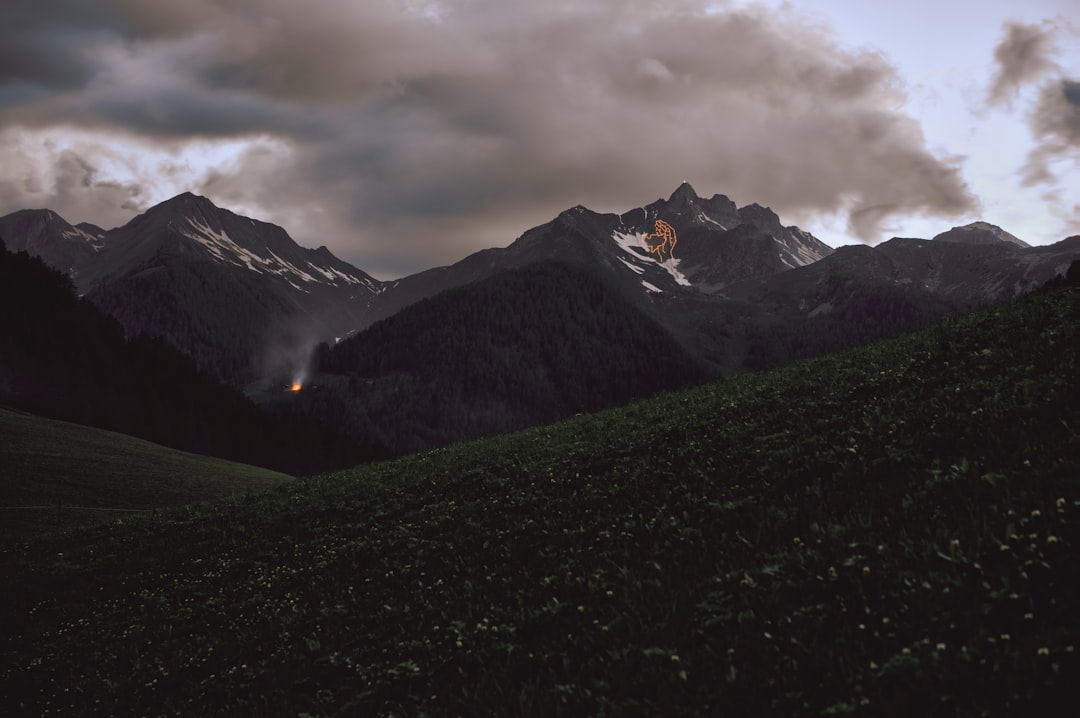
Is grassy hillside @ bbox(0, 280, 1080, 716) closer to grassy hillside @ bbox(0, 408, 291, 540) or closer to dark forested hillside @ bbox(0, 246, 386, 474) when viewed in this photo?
grassy hillside @ bbox(0, 408, 291, 540)

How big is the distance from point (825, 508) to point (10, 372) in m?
145

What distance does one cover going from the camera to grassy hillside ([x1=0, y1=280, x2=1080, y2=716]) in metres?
7.07

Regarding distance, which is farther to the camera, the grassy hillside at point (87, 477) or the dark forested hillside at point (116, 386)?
the dark forested hillside at point (116, 386)

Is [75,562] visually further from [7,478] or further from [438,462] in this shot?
[7,478]

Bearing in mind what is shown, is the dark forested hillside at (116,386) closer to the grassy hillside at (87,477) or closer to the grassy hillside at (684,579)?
the grassy hillside at (87,477)

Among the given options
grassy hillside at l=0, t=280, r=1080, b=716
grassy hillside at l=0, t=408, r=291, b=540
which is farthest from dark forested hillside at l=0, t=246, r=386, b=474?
grassy hillside at l=0, t=280, r=1080, b=716

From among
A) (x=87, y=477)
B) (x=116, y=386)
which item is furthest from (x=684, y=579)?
(x=116, y=386)

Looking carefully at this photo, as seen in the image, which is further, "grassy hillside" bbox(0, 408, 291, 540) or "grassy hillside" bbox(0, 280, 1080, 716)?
"grassy hillside" bbox(0, 408, 291, 540)

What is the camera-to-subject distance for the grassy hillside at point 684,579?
278 inches

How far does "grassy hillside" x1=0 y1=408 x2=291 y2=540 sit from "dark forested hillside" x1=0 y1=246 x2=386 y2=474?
4912 cm

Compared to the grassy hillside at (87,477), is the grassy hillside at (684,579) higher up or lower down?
higher up

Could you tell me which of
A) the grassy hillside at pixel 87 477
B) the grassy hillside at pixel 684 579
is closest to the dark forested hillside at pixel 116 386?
the grassy hillside at pixel 87 477

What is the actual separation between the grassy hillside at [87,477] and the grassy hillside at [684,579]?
18645 millimetres

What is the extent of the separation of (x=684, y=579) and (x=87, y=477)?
5267 centimetres
